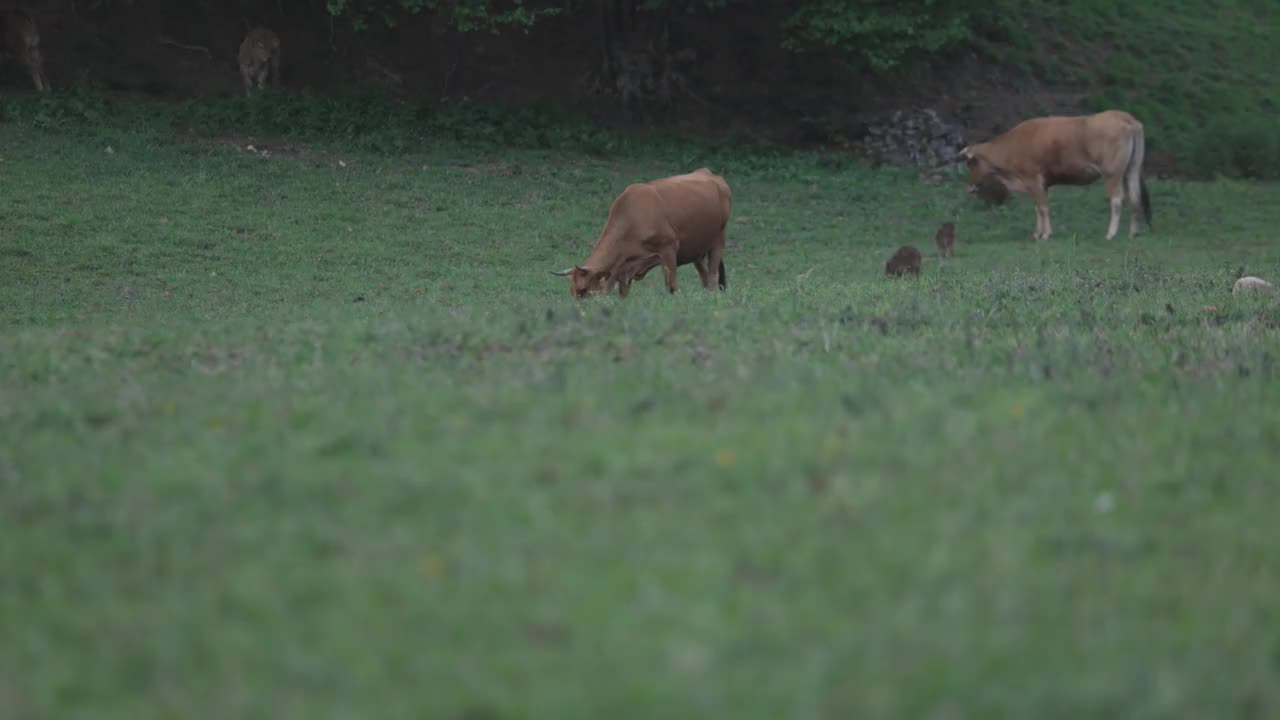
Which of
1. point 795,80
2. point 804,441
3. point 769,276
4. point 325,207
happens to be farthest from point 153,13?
point 804,441

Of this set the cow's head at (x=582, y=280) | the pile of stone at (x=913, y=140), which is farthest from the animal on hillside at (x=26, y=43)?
the pile of stone at (x=913, y=140)

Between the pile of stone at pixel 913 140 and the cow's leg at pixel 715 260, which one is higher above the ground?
the pile of stone at pixel 913 140

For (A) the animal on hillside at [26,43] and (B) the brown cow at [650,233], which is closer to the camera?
(B) the brown cow at [650,233]

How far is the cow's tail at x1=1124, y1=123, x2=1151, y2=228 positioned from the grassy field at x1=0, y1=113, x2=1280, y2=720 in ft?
42.9

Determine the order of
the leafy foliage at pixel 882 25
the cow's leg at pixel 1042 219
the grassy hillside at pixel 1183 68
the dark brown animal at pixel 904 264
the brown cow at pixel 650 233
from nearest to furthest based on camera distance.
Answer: the brown cow at pixel 650 233
the dark brown animal at pixel 904 264
the cow's leg at pixel 1042 219
the leafy foliage at pixel 882 25
the grassy hillside at pixel 1183 68

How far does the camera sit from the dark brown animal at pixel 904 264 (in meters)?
15.9

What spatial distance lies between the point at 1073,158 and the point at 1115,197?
1.05 metres

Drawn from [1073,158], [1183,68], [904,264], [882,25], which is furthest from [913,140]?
[904,264]

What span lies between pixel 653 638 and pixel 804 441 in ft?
6.60

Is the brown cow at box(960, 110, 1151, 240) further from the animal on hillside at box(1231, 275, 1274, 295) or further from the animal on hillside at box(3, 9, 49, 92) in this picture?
the animal on hillside at box(3, 9, 49, 92)

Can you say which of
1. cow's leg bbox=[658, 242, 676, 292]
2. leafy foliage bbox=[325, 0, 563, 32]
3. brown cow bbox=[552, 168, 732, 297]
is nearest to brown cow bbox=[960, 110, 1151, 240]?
leafy foliage bbox=[325, 0, 563, 32]

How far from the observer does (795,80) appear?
30.7 meters

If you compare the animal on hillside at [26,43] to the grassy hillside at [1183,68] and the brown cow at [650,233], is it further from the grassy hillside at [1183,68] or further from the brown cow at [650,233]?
the grassy hillside at [1183,68]

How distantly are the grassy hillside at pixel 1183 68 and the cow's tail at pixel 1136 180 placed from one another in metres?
6.80
